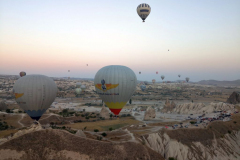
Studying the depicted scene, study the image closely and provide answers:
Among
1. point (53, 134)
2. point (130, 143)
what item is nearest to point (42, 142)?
point (53, 134)

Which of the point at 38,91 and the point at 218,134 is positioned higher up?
the point at 38,91

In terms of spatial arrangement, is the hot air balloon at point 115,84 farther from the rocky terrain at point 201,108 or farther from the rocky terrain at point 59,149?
the rocky terrain at point 201,108

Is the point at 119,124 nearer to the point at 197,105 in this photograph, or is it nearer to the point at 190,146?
the point at 190,146

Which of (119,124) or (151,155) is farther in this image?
(119,124)

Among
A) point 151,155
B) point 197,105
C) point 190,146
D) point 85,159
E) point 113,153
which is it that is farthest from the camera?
point 197,105

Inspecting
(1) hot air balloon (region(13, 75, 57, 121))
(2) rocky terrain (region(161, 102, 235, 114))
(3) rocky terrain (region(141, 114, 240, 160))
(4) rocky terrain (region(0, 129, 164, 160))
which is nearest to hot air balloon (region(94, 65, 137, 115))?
(3) rocky terrain (region(141, 114, 240, 160))

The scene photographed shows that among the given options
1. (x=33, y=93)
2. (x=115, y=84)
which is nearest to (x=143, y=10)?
(x=115, y=84)

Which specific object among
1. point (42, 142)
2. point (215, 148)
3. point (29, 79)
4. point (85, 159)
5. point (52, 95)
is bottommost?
point (215, 148)

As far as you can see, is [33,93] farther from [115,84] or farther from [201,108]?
[201,108]
